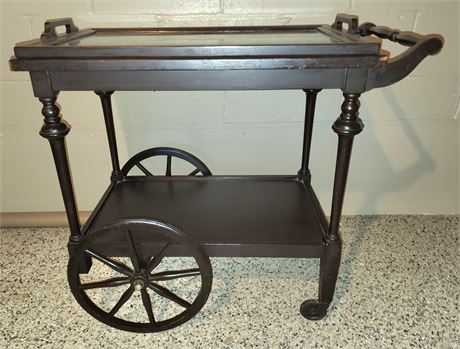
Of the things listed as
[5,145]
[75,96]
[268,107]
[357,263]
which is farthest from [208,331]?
[5,145]

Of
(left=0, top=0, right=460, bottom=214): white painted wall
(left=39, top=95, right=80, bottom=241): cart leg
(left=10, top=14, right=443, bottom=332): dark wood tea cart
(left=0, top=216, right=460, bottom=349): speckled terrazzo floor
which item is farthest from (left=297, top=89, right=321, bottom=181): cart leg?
(left=39, top=95, right=80, bottom=241): cart leg

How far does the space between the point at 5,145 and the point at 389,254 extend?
1.56m

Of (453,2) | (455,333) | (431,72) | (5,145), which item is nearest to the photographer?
(455,333)

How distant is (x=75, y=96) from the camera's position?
142cm

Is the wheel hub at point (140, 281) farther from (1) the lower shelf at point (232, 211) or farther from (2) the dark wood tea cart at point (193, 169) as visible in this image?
(1) the lower shelf at point (232, 211)

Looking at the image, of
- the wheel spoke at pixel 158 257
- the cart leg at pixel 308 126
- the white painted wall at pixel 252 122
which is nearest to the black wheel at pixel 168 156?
the white painted wall at pixel 252 122

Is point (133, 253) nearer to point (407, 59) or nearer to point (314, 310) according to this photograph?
point (314, 310)

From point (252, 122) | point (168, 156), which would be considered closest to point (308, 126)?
point (252, 122)

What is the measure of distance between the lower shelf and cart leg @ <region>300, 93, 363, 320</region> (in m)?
0.04

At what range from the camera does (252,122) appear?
4.85ft

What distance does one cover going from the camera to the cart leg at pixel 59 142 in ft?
2.81

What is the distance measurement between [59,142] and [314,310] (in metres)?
0.85

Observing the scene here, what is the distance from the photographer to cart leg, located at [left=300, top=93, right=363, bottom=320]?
0.85 metres

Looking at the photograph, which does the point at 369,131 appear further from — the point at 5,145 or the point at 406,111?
the point at 5,145
